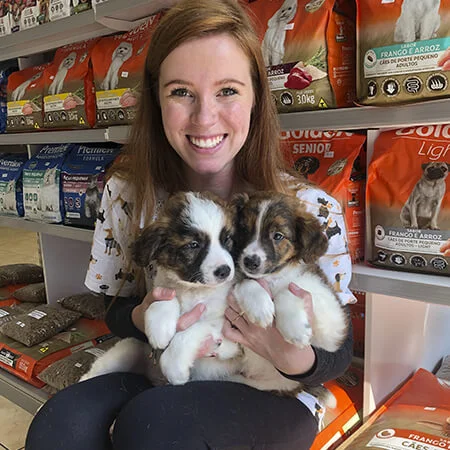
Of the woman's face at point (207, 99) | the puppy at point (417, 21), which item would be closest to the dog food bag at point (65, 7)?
the woman's face at point (207, 99)

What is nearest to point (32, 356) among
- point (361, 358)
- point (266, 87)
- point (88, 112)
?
point (88, 112)

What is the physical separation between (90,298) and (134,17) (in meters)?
1.50

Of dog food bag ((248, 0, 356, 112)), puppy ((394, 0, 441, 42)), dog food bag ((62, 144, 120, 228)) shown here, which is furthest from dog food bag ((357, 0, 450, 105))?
dog food bag ((62, 144, 120, 228))

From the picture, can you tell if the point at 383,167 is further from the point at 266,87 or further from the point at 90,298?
the point at 90,298

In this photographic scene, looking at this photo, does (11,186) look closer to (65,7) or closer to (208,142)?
(65,7)

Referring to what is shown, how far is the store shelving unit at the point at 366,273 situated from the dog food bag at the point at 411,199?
56 mm

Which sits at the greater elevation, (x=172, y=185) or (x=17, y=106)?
(x=17, y=106)

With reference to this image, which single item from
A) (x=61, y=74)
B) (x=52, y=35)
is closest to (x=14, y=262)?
(x=61, y=74)

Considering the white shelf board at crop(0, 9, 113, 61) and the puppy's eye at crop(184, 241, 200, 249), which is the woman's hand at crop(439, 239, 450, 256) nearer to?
the puppy's eye at crop(184, 241, 200, 249)

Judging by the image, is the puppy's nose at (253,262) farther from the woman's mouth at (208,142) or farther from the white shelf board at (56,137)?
the white shelf board at (56,137)

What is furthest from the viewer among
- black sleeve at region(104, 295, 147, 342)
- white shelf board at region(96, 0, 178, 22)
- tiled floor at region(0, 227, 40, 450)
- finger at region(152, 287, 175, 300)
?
tiled floor at region(0, 227, 40, 450)

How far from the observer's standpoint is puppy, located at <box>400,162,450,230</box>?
138 cm

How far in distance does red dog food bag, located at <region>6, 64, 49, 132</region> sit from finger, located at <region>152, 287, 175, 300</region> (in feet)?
5.66

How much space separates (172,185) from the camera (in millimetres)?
1566
